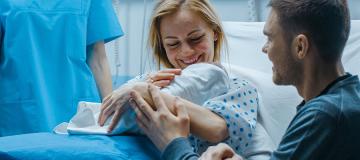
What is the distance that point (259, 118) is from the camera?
139cm

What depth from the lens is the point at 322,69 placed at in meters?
0.93

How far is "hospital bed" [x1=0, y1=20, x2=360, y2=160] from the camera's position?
1016 millimetres

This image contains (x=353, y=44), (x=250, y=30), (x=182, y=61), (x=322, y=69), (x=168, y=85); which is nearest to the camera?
(x=322, y=69)

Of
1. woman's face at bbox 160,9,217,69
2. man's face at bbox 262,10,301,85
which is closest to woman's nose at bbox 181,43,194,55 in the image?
woman's face at bbox 160,9,217,69

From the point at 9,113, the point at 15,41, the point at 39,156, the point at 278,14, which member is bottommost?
the point at 9,113

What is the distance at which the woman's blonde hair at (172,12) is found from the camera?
142cm

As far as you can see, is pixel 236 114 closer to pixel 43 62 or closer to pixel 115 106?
pixel 115 106

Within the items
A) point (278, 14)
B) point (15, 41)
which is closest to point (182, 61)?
point (278, 14)

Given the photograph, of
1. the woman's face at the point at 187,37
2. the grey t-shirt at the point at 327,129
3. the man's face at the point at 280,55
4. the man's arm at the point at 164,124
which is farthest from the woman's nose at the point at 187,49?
the grey t-shirt at the point at 327,129

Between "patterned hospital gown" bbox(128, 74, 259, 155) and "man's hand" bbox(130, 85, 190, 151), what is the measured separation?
0.09 meters

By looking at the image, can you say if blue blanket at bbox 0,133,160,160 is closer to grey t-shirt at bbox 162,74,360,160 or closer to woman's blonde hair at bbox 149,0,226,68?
grey t-shirt at bbox 162,74,360,160

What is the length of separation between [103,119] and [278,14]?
1.57 ft

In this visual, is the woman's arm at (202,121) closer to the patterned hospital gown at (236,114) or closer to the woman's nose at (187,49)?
the patterned hospital gown at (236,114)

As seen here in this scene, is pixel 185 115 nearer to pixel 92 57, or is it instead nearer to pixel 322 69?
pixel 322 69
